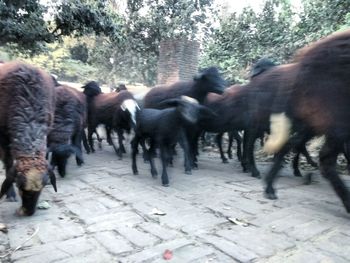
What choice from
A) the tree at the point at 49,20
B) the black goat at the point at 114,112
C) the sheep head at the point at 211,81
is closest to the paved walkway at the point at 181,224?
the sheep head at the point at 211,81

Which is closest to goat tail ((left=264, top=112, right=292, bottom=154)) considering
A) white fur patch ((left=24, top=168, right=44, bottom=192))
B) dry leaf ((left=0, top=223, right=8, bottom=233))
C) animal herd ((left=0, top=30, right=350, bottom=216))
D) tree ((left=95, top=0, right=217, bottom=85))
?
animal herd ((left=0, top=30, right=350, bottom=216))

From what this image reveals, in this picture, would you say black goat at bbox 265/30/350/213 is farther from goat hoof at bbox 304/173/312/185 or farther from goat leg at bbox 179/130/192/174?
goat leg at bbox 179/130/192/174

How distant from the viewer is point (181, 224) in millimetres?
3977

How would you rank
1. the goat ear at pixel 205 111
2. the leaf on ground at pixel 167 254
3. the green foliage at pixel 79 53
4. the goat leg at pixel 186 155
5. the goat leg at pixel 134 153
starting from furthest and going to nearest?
the green foliage at pixel 79 53 → the goat leg at pixel 186 155 → the goat leg at pixel 134 153 → the goat ear at pixel 205 111 → the leaf on ground at pixel 167 254

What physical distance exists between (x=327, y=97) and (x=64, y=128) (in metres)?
3.92

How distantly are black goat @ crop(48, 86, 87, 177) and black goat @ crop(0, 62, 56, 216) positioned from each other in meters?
0.82

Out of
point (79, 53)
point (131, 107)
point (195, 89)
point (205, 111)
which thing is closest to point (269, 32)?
point (195, 89)

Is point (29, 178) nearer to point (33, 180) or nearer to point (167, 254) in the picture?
point (33, 180)

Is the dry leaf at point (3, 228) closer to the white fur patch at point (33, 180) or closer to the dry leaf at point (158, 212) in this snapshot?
the white fur patch at point (33, 180)

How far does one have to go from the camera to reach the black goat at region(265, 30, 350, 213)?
154 inches

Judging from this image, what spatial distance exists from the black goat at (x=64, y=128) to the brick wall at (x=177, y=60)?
547cm

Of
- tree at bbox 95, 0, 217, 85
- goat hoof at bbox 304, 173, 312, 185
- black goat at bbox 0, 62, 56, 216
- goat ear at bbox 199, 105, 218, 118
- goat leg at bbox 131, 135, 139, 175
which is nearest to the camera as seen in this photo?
black goat at bbox 0, 62, 56, 216

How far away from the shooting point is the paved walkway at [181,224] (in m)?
3.26

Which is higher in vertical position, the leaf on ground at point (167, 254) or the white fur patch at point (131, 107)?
the white fur patch at point (131, 107)
